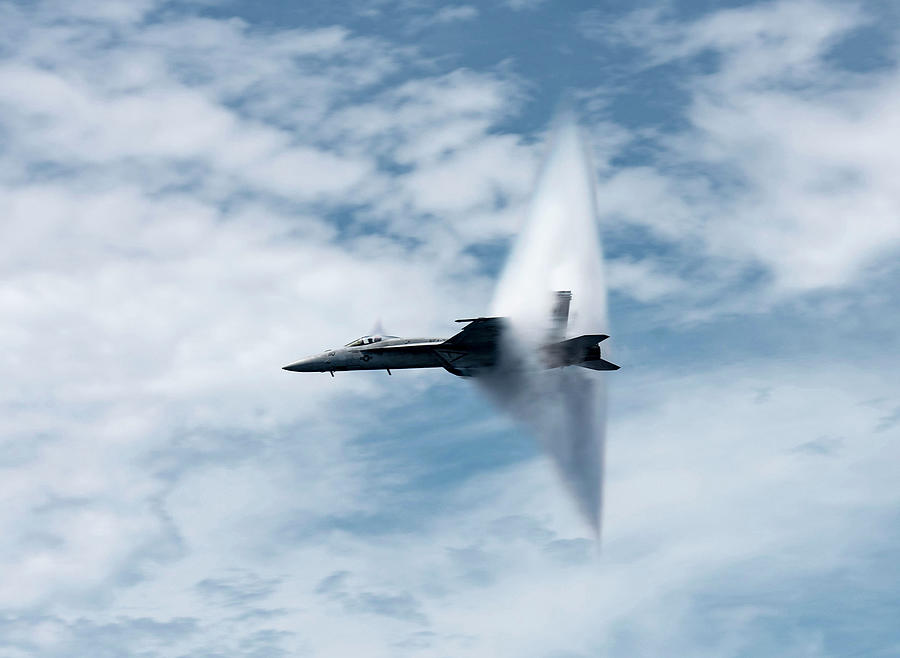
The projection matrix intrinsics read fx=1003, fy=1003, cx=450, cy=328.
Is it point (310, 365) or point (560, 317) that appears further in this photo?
point (310, 365)

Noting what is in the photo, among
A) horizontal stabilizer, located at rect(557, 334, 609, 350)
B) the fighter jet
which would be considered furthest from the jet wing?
→ horizontal stabilizer, located at rect(557, 334, 609, 350)

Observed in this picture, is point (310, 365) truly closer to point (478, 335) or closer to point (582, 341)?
point (478, 335)

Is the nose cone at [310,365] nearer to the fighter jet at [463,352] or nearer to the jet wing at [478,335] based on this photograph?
the fighter jet at [463,352]

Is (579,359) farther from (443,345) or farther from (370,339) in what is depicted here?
(370,339)

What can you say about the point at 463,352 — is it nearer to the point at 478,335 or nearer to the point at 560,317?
the point at 478,335

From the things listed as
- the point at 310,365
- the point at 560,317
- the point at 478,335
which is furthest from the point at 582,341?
the point at 310,365

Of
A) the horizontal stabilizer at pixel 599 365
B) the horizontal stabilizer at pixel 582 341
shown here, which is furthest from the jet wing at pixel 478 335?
the horizontal stabilizer at pixel 599 365

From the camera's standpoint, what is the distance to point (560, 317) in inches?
3169

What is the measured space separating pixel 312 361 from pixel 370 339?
5823 millimetres

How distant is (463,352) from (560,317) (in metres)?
8.81

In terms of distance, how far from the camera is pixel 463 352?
83.6 meters

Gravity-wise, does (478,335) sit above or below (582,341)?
above

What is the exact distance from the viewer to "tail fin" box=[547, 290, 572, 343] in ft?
263

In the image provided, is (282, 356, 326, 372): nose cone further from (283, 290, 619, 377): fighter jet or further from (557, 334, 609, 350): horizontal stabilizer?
(557, 334, 609, 350): horizontal stabilizer
